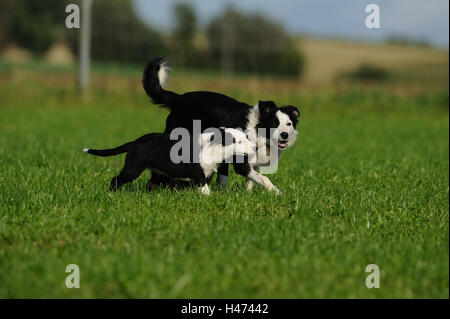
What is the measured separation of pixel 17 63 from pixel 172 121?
30753mm

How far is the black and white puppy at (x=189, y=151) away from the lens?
5785 mm

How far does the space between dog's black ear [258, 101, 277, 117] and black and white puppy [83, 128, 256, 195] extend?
0.63 m

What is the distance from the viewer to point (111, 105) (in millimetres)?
22047

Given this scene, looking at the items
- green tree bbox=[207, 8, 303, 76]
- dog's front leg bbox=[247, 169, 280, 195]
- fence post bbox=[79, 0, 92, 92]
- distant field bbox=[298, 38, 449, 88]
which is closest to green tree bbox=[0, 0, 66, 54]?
green tree bbox=[207, 8, 303, 76]

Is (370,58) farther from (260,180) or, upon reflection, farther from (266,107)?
(260,180)

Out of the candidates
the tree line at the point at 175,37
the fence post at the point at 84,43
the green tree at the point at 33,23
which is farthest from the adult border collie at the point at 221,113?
the green tree at the point at 33,23

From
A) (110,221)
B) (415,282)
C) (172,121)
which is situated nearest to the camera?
(415,282)

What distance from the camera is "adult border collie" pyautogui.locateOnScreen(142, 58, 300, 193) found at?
634 centimetres

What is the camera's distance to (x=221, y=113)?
22.3 feet

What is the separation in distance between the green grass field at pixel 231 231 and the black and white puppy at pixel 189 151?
27cm

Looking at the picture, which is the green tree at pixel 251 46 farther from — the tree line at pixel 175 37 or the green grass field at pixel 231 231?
the green grass field at pixel 231 231

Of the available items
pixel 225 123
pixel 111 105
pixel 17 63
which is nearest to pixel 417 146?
pixel 225 123

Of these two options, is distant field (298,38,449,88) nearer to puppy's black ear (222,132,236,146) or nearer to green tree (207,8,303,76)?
green tree (207,8,303,76)
